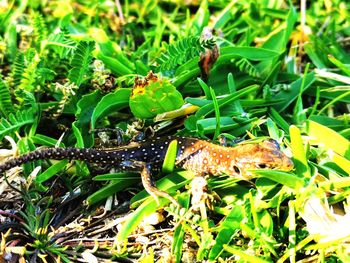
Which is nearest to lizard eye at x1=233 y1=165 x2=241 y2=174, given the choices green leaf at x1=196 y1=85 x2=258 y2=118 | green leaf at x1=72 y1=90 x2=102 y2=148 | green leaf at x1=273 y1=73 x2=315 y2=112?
green leaf at x1=196 y1=85 x2=258 y2=118

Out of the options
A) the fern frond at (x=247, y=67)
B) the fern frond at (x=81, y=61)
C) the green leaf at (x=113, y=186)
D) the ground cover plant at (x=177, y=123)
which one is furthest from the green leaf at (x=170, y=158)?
the fern frond at (x=247, y=67)

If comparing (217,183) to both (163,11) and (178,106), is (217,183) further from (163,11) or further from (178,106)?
(163,11)

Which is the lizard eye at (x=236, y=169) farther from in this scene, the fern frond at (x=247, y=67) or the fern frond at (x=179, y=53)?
the fern frond at (x=247, y=67)

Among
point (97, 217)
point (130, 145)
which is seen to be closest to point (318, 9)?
point (130, 145)

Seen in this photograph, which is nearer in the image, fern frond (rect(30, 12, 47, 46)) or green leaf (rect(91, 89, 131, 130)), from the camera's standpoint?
green leaf (rect(91, 89, 131, 130))

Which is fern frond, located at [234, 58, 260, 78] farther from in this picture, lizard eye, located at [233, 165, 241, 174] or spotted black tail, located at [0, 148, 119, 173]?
spotted black tail, located at [0, 148, 119, 173]
